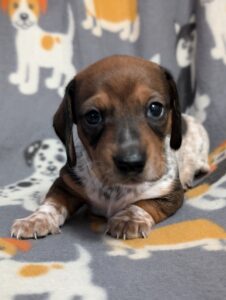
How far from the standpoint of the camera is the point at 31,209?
10.4 ft

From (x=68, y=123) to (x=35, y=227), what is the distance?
591 mm

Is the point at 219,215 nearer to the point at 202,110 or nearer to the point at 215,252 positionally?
the point at 215,252

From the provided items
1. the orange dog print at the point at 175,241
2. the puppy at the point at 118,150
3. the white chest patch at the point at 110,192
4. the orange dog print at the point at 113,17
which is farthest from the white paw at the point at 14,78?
the orange dog print at the point at 175,241

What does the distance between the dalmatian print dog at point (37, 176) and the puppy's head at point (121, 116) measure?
645 mm

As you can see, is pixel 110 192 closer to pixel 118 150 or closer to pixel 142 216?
pixel 142 216

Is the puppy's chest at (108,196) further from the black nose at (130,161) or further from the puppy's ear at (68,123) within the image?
the black nose at (130,161)

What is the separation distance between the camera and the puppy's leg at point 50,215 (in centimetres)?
264

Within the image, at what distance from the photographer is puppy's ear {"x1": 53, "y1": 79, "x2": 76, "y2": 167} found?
2855 mm

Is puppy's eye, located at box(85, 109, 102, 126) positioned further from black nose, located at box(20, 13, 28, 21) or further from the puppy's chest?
black nose, located at box(20, 13, 28, 21)

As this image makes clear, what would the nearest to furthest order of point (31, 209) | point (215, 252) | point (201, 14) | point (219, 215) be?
point (215, 252), point (219, 215), point (31, 209), point (201, 14)

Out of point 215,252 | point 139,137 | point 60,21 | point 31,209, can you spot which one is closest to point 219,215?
point 215,252

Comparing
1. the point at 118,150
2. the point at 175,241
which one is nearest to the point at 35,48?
the point at 118,150

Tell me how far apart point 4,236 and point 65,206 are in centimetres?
43

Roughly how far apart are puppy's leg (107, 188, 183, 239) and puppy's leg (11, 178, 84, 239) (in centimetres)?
29
